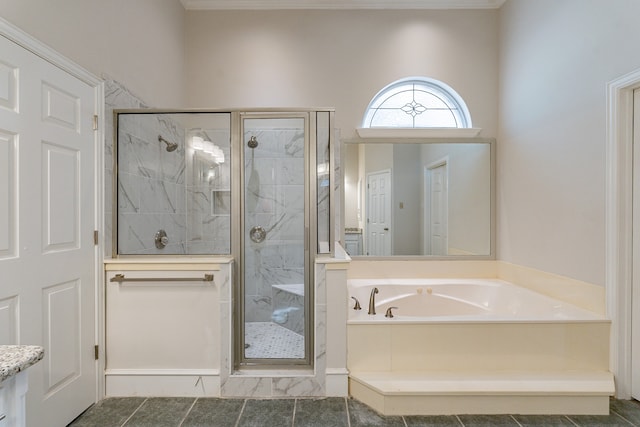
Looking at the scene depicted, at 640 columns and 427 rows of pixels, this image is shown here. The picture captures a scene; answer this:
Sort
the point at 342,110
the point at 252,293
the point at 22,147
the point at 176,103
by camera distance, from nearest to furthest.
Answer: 1. the point at 22,147
2. the point at 252,293
3. the point at 176,103
4. the point at 342,110

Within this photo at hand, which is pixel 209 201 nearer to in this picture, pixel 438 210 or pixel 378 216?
pixel 378 216

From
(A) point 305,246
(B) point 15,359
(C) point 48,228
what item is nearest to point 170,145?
(C) point 48,228

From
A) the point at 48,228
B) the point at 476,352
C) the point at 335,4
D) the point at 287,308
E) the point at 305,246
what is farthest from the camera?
the point at 335,4

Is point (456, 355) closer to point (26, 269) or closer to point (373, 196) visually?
point (373, 196)

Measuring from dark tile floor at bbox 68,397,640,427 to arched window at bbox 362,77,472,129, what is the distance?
8.24ft

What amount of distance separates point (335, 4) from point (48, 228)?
9.95ft

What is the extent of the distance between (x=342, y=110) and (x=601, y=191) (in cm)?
214

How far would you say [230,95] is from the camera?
11.1ft

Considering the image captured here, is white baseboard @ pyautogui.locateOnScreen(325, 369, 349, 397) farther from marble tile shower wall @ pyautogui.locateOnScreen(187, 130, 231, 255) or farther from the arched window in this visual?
the arched window

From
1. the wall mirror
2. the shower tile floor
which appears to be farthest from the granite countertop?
the wall mirror

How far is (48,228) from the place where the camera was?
5.70 ft

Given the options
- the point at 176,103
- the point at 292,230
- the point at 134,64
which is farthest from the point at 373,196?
the point at 134,64

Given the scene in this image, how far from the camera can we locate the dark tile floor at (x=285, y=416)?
6.18 ft

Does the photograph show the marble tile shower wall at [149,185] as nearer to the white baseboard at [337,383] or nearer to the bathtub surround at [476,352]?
the white baseboard at [337,383]
